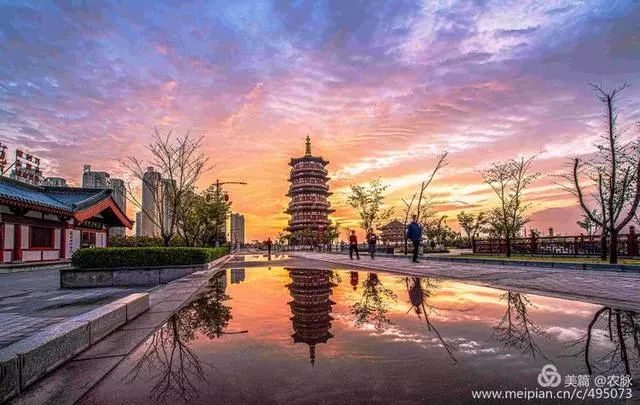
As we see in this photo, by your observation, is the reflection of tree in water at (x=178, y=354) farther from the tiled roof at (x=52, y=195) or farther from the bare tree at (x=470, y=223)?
the bare tree at (x=470, y=223)

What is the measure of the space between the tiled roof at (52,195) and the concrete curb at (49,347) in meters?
18.4

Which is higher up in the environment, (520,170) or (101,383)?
(520,170)

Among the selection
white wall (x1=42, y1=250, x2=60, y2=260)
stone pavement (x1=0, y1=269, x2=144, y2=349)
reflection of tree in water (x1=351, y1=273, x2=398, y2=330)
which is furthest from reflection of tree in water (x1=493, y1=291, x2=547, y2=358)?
white wall (x1=42, y1=250, x2=60, y2=260)

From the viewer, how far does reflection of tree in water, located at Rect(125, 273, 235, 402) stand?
10.2ft

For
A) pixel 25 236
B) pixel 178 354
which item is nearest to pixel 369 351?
pixel 178 354

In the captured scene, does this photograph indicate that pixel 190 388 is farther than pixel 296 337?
No

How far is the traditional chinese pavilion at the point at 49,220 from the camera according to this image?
2080 cm

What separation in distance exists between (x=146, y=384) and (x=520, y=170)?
31.7 m

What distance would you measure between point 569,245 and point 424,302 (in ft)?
65.8

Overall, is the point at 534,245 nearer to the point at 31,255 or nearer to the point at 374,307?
the point at 374,307

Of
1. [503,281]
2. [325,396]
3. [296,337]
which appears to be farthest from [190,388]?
[503,281]

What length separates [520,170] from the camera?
29016 mm

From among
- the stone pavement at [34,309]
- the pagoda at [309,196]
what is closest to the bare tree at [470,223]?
the pagoda at [309,196]

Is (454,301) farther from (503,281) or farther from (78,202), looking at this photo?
(78,202)
